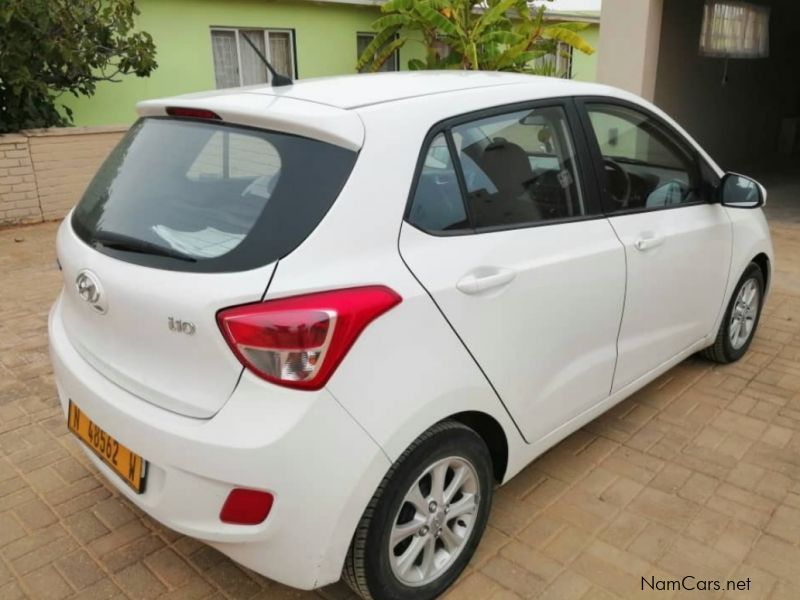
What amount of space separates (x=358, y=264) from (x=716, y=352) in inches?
122

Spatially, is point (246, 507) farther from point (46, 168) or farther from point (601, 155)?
point (46, 168)

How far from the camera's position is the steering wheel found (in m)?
3.03

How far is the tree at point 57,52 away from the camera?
7.71 m

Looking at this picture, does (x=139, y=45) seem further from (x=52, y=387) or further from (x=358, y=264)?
(x=358, y=264)

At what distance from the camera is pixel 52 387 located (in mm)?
4039

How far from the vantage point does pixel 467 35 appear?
1135 centimetres

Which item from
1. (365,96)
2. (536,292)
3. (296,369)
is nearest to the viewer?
(296,369)

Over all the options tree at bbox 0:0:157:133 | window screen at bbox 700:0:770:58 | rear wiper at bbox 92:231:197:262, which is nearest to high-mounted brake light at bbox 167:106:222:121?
rear wiper at bbox 92:231:197:262

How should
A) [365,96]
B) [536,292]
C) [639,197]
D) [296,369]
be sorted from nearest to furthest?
[296,369] → [365,96] → [536,292] → [639,197]

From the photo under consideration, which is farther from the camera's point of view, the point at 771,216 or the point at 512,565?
the point at 771,216

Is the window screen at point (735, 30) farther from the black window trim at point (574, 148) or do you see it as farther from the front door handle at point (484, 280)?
the front door handle at point (484, 280)

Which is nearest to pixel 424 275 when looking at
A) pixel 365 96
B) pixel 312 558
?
pixel 365 96

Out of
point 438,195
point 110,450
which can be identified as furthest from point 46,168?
point 438,195

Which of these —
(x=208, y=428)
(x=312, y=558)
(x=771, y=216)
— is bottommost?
(x=771, y=216)
